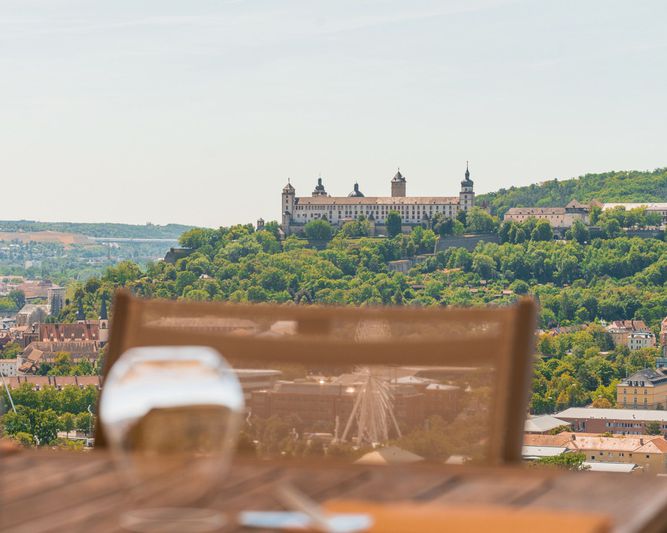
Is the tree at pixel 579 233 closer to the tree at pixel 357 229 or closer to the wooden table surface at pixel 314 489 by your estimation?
the tree at pixel 357 229

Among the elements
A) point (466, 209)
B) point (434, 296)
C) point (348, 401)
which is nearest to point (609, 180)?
point (466, 209)

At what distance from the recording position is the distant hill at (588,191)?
3052 inches

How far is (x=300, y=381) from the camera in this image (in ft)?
4.97

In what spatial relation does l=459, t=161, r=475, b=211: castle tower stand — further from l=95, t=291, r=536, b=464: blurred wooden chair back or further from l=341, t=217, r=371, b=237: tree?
l=95, t=291, r=536, b=464: blurred wooden chair back

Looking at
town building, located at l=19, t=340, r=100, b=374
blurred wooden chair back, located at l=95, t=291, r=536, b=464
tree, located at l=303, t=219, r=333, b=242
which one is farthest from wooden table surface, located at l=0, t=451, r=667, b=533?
tree, located at l=303, t=219, r=333, b=242

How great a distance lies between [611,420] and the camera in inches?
1747

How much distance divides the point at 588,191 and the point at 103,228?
49893 mm

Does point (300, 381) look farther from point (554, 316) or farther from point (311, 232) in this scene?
point (311, 232)

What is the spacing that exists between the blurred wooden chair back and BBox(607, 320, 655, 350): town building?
52.8 metres

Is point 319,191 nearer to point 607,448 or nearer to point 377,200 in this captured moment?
point 377,200

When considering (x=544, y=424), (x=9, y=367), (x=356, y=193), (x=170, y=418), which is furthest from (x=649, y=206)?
(x=170, y=418)

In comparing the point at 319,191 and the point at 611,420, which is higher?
the point at 319,191

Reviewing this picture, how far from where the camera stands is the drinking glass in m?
0.98

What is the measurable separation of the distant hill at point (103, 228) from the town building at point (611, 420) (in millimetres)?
72530
